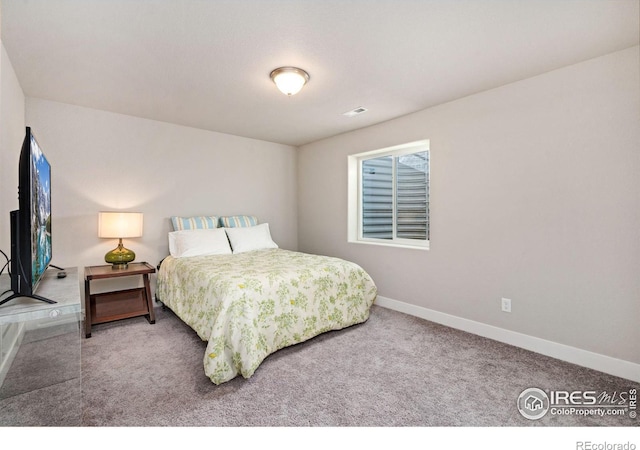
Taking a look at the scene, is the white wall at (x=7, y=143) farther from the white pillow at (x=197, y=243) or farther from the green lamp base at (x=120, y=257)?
the white pillow at (x=197, y=243)

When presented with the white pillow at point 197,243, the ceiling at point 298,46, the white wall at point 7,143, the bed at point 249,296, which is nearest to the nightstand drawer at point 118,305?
the bed at point 249,296

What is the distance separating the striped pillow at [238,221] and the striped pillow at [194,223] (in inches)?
4.5

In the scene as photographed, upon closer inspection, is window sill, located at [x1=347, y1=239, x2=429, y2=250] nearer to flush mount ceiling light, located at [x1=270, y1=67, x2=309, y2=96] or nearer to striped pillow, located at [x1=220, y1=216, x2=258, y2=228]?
striped pillow, located at [x1=220, y1=216, x2=258, y2=228]

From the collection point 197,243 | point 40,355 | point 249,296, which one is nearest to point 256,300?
point 249,296

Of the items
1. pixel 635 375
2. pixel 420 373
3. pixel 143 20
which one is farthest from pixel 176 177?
pixel 635 375

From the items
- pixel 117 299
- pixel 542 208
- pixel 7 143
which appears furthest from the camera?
pixel 117 299

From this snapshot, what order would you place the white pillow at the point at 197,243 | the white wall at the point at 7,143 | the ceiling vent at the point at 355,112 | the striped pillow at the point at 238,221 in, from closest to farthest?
the white wall at the point at 7,143, the ceiling vent at the point at 355,112, the white pillow at the point at 197,243, the striped pillow at the point at 238,221

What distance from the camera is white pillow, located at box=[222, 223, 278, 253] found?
12.3ft

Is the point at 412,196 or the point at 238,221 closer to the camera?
the point at 412,196

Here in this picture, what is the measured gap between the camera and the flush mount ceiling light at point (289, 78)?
2365mm

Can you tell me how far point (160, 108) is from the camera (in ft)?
10.7

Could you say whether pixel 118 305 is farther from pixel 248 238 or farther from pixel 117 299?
pixel 248 238

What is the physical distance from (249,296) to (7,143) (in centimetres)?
205

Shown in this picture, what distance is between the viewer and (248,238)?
386cm
